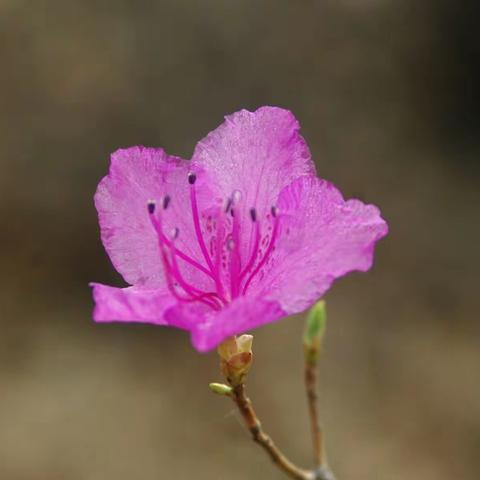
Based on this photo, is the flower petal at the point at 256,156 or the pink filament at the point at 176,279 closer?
the pink filament at the point at 176,279

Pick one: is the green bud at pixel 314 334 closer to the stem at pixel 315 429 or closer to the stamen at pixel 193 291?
the stem at pixel 315 429

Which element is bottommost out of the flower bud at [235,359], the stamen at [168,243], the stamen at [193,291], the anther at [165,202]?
the flower bud at [235,359]

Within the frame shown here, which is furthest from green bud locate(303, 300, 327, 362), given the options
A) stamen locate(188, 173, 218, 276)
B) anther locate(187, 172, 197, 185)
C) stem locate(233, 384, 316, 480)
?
anther locate(187, 172, 197, 185)

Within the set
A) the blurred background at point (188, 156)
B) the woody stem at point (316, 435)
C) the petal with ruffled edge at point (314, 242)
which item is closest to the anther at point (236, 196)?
the petal with ruffled edge at point (314, 242)

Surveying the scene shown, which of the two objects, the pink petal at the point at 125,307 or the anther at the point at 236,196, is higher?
the anther at the point at 236,196

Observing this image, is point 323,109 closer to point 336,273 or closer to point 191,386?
point 191,386

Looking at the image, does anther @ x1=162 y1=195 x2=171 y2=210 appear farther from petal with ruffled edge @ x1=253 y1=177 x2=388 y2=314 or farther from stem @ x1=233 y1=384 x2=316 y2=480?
stem @ x1=233 y1=384 x2=316 y2=480

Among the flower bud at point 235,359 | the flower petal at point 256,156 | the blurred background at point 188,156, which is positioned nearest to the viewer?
the flower bud at point 235,359

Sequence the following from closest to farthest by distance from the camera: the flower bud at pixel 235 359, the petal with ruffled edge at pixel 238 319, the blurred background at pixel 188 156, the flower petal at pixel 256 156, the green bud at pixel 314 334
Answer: the petal with ruffled edge at pixel 238 319 → the green bud at pixel 314 334 → the flower bud at pixel 235 359 → the flower petal at pixel 256 156 → the blurred background at pixel 188 156
